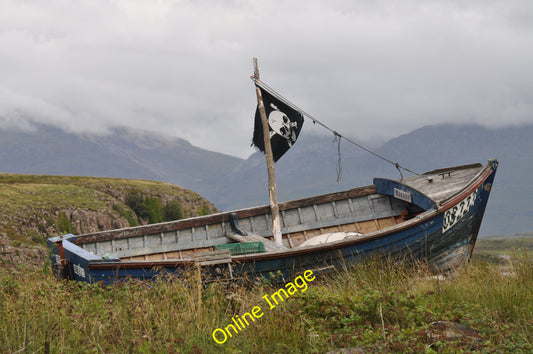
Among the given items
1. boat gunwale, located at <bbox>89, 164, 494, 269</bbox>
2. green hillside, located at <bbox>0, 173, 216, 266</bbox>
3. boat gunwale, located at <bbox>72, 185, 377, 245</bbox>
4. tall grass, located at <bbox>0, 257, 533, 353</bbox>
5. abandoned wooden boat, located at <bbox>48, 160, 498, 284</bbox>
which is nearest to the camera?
tall grass, located at <bbox>0, 257, 533, 353</bbox>

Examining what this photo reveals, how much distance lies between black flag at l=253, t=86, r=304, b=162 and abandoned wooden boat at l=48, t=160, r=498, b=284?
1903mm

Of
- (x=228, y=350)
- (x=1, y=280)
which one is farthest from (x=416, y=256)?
(x=1, y=280)

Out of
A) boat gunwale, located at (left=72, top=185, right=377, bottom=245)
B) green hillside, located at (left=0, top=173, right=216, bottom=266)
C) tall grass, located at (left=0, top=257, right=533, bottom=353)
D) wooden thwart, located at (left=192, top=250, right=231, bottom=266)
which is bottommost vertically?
tall grass, located at (left=0, top=257, right=533, bottom=353)

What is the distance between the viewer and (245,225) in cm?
1418

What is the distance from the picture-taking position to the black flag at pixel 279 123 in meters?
14.7

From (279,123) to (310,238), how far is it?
3.76 meters

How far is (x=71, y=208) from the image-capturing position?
25234mm

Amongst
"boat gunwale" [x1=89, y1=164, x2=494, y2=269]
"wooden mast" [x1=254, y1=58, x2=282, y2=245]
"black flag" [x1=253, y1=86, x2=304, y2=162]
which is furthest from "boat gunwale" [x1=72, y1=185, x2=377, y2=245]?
"boat gunwale" [x1=89, y1=164, x2=494, y2=269]

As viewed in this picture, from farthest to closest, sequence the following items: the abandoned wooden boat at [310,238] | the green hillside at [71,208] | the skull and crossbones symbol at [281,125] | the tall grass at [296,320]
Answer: the green hillside at [71,208], the skull and crossbones symbol at [281,125], the abandoned wooden boat at [310,238], the tall grass at [296,320]

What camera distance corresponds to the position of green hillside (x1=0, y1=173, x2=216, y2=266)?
18.9 meters

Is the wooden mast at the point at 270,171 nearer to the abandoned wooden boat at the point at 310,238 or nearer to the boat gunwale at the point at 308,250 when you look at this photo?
the abandoned wooden boat at the point at 310,238

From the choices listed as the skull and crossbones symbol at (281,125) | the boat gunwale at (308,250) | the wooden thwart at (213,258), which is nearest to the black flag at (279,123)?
the skull and crossbones symbol at (281,125)

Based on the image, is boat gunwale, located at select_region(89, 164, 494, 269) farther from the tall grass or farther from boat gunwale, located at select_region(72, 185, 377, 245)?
boat gunwale, located at select_region(72, 185, 377, 245)

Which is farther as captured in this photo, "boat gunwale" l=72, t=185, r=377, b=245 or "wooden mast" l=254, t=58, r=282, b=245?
"wooden mast" l=254, t=58, r=282, b=245
